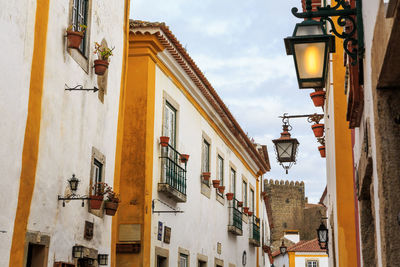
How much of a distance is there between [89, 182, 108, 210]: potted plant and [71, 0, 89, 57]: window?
2088mm

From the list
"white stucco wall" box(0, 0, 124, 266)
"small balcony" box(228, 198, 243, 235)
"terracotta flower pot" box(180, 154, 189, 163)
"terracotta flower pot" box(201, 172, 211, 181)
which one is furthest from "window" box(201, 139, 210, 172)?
"white stucco wall" box(0, 0, 124, 266)

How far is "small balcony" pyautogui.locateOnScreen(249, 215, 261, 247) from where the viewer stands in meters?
22.4

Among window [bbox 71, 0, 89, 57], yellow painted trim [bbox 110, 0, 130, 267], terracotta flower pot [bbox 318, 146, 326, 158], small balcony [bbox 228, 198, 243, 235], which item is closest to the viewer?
window [bbox 71, 0, 89, 57]

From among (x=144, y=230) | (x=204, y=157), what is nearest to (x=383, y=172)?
(x=144, y=230)

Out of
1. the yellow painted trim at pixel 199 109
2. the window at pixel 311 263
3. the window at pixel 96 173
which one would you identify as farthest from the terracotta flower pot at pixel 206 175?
the window at pixel 311 263

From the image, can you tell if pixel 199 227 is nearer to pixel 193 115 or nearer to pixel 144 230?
pixel 193 115

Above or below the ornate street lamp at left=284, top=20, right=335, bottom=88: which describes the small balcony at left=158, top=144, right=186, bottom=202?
above

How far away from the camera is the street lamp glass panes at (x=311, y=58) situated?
493 cm

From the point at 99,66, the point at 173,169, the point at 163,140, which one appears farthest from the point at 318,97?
the point at 99,66

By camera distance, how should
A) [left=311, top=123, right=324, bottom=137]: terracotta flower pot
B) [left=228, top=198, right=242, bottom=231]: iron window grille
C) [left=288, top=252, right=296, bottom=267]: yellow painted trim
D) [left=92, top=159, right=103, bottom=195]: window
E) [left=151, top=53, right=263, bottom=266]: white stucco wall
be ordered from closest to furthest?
[left=92, top=159, right=103, bottom=195]: window → [left=151, top=53, right=263, bottom=266]: white stucco wall → [left=311, top=123, right=324, bottom=137]: terracotta flower pot → [left=228, top=198, right=242, bottom=231]: iron window grille → [left=288, top=252, right=296, bottom=267]: yellow painted trim

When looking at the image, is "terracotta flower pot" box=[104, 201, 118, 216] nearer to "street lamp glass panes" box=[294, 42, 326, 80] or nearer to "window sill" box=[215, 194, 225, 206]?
"street lamp glass panes" box=[294, 42, 326, 80]

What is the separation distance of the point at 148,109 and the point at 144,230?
2348 mm

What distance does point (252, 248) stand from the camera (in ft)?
75.9

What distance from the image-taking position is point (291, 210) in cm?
6669
